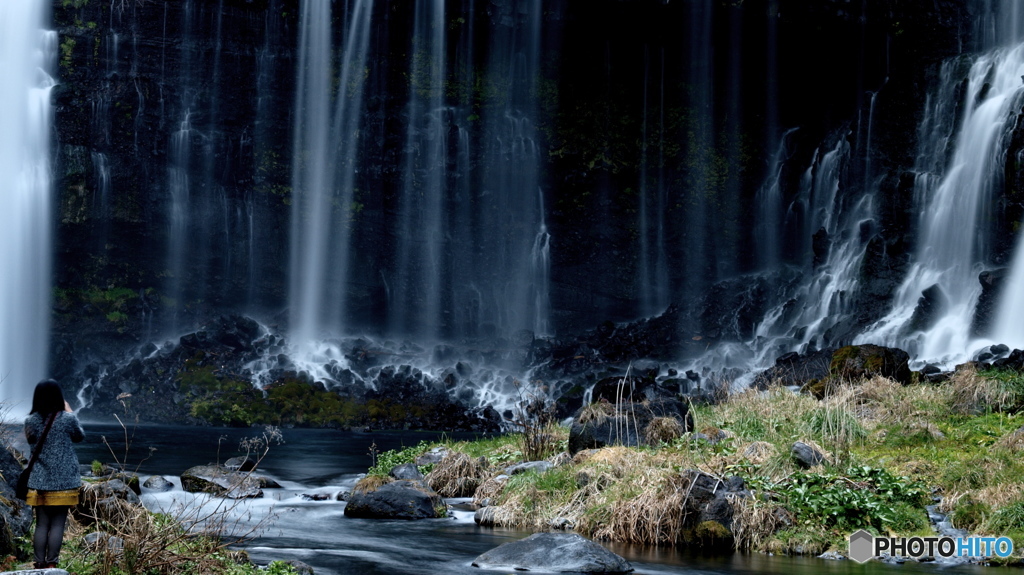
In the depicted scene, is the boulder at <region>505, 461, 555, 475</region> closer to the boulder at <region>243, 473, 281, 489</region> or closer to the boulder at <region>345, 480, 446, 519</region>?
the boulder at <region>345, 480, 446, 519</region>

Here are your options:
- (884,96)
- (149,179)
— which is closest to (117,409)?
(149,179)

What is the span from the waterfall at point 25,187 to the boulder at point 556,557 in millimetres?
35581

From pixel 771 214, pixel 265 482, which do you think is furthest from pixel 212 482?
pixel 771 214

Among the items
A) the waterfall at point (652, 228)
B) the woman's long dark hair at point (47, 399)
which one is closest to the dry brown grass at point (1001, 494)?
the woman's long dark hair at point (47, 399)

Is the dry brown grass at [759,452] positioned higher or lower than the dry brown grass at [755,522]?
higher

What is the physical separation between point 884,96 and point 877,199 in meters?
5.75

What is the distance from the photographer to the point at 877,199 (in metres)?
37.8

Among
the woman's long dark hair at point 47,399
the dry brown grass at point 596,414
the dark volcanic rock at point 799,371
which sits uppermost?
the woman's long dark hair at point 47,399

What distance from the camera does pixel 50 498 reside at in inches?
259

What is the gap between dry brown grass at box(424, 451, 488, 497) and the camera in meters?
14.2

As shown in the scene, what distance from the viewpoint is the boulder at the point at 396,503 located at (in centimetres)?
1231

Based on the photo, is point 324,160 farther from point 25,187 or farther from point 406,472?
point 406,472

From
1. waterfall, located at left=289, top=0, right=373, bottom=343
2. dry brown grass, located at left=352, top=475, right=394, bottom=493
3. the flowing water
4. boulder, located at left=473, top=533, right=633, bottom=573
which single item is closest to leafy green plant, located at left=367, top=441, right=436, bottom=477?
the flowing water

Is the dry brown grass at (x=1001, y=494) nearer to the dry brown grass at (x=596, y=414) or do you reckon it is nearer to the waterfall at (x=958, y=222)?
the dry brown grass at (x=596, y=414)
